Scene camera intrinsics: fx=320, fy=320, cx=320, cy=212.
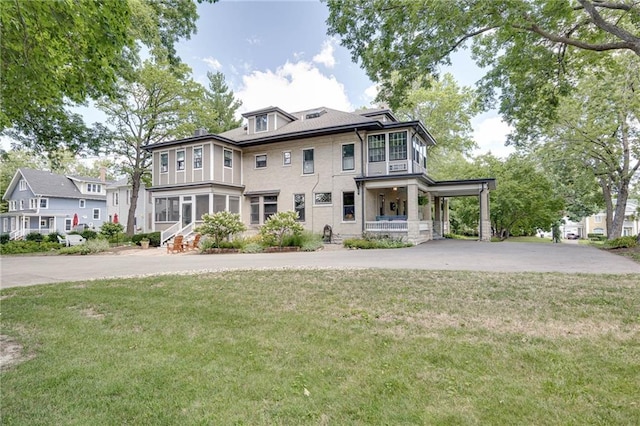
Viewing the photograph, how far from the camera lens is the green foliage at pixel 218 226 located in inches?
638

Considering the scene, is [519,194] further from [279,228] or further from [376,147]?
[279,228]

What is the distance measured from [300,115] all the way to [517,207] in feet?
60.6

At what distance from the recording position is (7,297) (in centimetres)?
626

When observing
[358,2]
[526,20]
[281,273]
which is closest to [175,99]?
[358,2]

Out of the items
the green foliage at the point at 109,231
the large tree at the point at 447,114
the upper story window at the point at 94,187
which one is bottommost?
the green foliage at the point at 109,231

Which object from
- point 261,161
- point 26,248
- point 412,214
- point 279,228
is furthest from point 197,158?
point 412,214

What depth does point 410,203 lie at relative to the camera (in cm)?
1711

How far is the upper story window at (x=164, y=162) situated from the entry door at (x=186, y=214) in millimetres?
3325

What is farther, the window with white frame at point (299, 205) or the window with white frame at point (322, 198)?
the window with white frame at point (299, 205)

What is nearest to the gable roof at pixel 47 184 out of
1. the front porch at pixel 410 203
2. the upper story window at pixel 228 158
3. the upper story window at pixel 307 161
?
the upper story window at pixel 228 158

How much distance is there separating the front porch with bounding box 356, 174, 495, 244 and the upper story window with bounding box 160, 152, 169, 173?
Answer: 1382cm

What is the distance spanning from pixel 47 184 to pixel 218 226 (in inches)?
1310

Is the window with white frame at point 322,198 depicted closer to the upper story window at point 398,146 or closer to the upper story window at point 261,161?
the upper story window at point 398,146

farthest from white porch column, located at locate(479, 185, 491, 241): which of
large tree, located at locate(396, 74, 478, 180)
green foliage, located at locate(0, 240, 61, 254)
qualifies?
green foliage, located at locate(0, 240, 61, 254)
